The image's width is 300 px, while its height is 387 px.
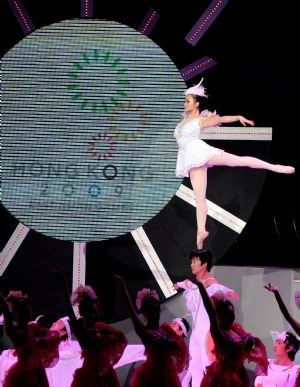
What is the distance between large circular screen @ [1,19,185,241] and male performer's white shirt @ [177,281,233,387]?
0.72 m

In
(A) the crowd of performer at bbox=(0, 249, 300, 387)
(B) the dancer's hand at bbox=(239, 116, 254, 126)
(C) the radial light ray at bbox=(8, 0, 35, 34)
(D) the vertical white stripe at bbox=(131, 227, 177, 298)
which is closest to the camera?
(A) the crowd of performer at bbox=(0, 249, 300, 387)

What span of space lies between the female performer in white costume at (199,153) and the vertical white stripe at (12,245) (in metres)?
1.18

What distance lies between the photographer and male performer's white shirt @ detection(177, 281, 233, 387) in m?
7.02

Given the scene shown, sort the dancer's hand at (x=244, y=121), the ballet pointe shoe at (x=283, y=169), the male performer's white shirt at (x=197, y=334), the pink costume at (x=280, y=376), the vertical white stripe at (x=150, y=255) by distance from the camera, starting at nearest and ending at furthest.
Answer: the pink costume at (x=280, y=376) < the male performer's white shirt at (x=197, y=334) < the ballet pointe shoe at (x=283, y=169) < the dancer's hand at (x=244, y=121) < the vertical white stripe at (x=150, y=255)

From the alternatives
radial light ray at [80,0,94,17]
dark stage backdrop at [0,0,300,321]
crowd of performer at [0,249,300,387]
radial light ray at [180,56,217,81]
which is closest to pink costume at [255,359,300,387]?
crowd of performer at [0,249,300,387]

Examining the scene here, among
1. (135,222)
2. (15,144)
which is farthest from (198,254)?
(15,144)

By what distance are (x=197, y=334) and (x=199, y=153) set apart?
1275mm

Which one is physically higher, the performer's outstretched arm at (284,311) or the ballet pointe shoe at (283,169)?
the ballet pointe shoe at (283,169)

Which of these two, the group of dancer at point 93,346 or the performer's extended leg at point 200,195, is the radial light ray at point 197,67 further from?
the group of dancer at point 93,346

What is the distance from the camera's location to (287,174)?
24.7ft

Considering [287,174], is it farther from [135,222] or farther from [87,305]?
[87,305]

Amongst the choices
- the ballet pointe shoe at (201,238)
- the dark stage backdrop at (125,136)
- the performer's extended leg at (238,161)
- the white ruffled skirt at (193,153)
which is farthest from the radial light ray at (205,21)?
the ballet pointe shoe at (201,238)

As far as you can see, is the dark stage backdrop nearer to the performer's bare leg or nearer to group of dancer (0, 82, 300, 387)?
the performer's bare leg

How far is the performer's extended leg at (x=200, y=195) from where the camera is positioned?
750 centimetres
